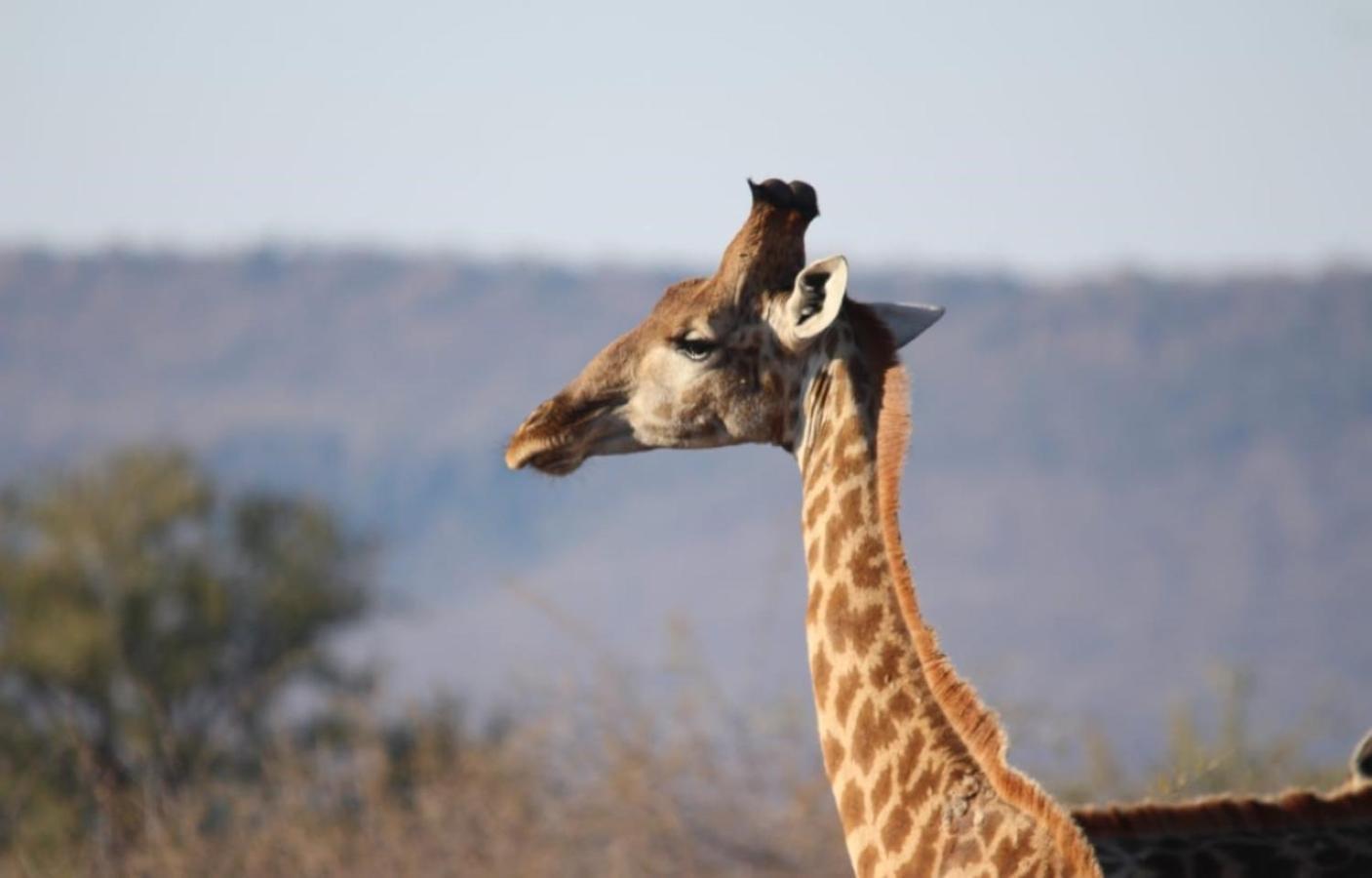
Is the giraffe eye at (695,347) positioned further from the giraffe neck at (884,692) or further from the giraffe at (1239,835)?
the giraffe at (1239,835)

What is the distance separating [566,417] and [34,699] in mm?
19770

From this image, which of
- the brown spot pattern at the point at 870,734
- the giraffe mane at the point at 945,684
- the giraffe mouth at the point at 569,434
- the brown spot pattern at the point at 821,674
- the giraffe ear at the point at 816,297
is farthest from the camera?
the giraffe mouth at the point at 569,434

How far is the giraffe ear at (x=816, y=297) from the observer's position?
6.07m

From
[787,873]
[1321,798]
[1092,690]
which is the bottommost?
[1092,690]

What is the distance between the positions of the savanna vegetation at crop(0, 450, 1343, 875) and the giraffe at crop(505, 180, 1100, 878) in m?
2.27

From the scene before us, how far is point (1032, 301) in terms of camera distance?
111125mm

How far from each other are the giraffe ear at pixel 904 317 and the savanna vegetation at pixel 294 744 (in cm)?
215

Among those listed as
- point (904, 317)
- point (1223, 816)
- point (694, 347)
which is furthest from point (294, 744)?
point (1223, 816)

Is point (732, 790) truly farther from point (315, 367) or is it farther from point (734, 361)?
point (315, 367)

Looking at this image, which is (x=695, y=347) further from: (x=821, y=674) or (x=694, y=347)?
(x=821, y=674)

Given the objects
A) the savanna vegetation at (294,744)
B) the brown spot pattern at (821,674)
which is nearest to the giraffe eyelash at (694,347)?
the brown spot pattern at (821,674)

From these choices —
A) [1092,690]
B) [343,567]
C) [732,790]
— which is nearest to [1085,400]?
[1092,690]

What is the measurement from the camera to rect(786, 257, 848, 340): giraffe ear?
6070mm

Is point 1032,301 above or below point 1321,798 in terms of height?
above
